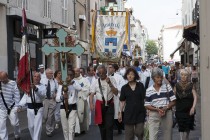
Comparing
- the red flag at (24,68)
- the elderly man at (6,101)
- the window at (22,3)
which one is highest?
the window at (22,3)

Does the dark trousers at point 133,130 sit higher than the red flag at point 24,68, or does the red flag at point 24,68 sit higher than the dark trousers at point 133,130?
the red flag at point 24,68

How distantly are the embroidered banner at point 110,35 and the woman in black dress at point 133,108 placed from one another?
8.65 meters

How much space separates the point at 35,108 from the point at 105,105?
5.47ft

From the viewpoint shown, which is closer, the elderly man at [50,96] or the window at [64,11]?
the elderly man at [50,96]

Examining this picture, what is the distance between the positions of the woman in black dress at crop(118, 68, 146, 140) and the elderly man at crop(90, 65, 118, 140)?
2.92 ft

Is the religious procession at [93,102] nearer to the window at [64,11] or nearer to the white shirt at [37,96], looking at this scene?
the white shirt at [37,96]

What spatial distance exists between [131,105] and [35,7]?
14.1 metres

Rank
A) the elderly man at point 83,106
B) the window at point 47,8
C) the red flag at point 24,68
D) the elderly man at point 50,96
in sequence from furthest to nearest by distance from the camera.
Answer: the window at point 47,8
the elderly man at point 50,96
the elderly man at point 83,106
the red flag at point 24,68

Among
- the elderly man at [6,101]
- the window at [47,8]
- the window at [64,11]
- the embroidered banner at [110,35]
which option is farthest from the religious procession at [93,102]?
the window at [64,11]

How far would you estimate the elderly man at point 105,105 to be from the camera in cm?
869

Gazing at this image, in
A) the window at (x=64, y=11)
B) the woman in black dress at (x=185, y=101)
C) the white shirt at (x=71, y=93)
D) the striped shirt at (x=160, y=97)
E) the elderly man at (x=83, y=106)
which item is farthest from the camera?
the window at (x=64, y=11)

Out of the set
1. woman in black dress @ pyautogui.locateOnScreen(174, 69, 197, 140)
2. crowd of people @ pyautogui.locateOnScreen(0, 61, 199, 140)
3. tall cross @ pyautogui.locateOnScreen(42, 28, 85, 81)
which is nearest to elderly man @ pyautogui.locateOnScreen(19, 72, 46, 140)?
crowd of people @ pyautogui.locateOnScreen(0, 61, 199, 140)

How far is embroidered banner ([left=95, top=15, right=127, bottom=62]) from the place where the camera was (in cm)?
1678

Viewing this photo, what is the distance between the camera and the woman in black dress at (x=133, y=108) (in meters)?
7.73
